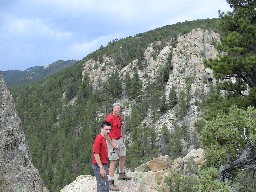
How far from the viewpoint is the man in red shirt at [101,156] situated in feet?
26.8

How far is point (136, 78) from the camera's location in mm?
111688

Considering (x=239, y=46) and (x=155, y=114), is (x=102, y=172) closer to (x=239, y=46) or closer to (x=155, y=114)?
(x=239, y=46)

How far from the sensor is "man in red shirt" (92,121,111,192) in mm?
8180

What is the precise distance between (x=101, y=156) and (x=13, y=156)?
2.46m

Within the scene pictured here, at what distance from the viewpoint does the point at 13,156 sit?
6.26m

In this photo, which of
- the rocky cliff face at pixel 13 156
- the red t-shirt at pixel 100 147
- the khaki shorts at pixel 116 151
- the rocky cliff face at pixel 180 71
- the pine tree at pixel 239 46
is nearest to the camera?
the rocky cliff face at pixel 13 156

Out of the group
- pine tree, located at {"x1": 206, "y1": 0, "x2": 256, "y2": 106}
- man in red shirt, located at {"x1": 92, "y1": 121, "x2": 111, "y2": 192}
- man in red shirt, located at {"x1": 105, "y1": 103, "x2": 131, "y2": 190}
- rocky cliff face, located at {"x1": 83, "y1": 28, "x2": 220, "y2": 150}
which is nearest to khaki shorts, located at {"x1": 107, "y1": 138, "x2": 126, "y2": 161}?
man in red shirt, located at {"x1": 105, "y1": 103, "x2": 131, "y2": 190}

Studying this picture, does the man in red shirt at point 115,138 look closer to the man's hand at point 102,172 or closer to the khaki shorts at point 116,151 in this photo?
the khaki shorts at point 116,151

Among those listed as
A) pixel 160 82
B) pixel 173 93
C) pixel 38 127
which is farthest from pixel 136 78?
pixel 38 127

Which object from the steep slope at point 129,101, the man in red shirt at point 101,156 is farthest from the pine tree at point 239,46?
the steep slope at point 129,101

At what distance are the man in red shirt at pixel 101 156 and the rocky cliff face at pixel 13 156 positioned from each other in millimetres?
1725

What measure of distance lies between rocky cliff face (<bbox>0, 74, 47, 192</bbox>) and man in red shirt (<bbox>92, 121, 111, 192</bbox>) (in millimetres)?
1725

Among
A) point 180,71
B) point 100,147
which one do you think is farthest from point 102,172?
point 180,71

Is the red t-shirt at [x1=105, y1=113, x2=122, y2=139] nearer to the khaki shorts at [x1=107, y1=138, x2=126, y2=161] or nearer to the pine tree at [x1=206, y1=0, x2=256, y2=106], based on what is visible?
the khaki shorts at [x1=107, y1=138, x2=126, y2=161]
